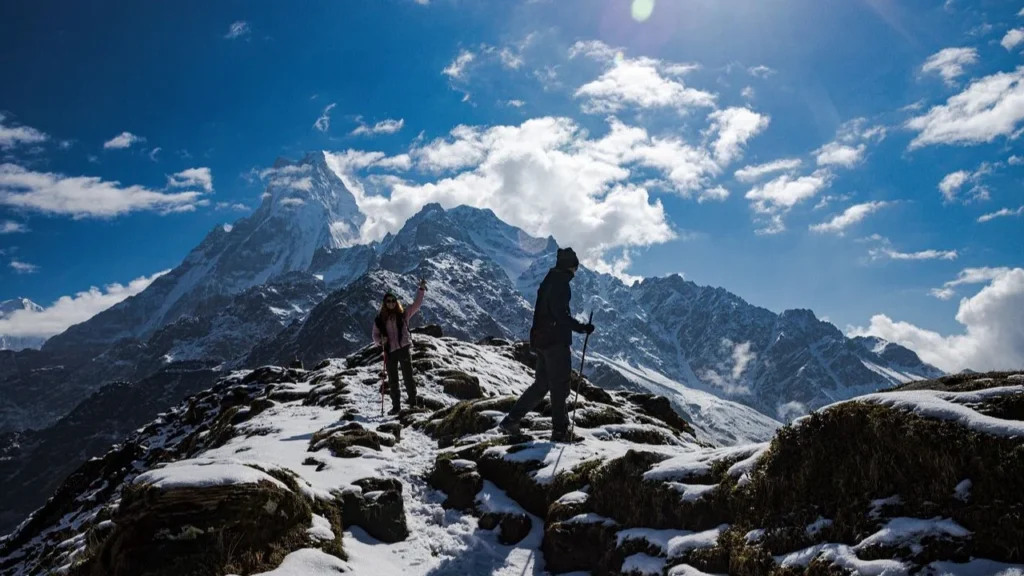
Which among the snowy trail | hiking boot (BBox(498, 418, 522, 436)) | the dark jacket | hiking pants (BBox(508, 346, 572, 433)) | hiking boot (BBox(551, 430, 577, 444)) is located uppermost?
the dark jacket

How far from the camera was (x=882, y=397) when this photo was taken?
285 inches

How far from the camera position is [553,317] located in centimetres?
1274

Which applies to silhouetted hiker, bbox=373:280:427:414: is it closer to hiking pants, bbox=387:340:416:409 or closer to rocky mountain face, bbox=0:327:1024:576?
hiking pants, bbox=387:340:416:409

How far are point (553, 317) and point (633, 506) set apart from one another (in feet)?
17.1

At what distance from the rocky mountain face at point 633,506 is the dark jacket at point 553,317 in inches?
89.0

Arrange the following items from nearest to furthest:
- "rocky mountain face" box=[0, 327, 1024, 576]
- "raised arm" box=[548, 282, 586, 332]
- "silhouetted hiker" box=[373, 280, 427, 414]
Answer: "rocky mountain face" box=[0, 327, 1024, 576]
"raised arm" box=[548, 282, 586, 332]
"silhouetted hiker" box=[373, 280, 427, 414]

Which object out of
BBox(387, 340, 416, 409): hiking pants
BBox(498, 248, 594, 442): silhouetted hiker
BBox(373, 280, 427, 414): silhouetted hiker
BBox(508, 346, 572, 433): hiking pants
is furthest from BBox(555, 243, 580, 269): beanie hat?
BBox(387, 340, 416, 409): hiking pants

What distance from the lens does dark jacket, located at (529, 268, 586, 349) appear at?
498 inches

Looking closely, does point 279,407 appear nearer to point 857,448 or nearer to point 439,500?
point 439,500

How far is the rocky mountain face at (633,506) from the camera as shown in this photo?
18.4 ft

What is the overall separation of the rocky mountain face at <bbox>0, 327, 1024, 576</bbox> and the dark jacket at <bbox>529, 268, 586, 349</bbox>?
2260 mm

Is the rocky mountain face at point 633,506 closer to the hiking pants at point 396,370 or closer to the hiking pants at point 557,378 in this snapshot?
the hiking pants at point 557,378

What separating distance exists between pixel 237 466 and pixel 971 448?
29.1 feet

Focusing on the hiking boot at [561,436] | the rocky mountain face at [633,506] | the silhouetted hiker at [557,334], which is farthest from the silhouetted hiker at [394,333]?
the hiking boot at [561,436]
